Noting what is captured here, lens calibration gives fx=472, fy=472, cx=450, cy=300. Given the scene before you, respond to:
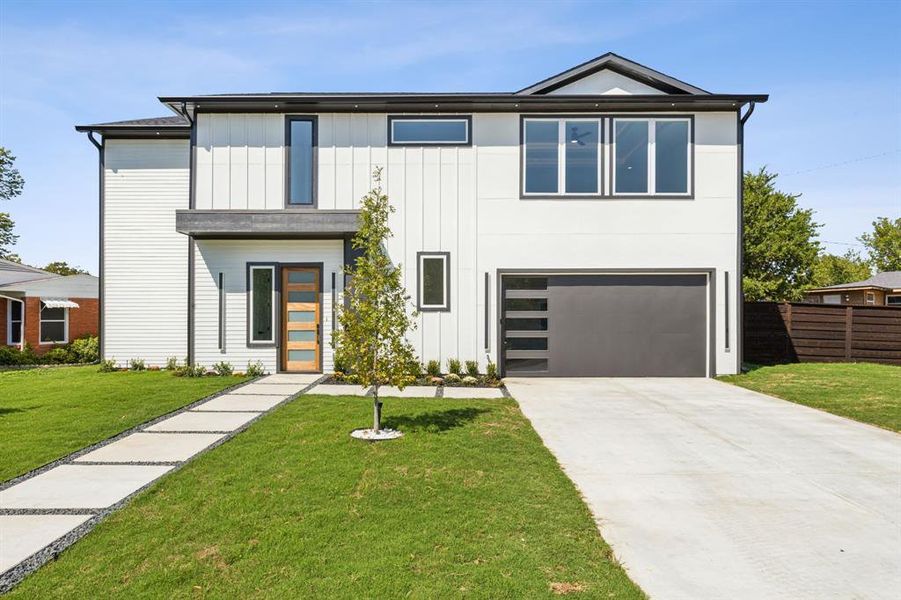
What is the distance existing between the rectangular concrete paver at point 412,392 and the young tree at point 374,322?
226 cm

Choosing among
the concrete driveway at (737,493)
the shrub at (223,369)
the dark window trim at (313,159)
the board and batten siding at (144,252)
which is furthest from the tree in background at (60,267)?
the concrete driveway at (737,493)

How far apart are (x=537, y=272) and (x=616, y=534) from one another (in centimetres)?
734

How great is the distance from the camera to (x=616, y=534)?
134 inches

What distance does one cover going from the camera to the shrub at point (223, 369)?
10.0 meters

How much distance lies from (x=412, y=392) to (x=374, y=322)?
3202 mm

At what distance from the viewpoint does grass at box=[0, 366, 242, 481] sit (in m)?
5.13

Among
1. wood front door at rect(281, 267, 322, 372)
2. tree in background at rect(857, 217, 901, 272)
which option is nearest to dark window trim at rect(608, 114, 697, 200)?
wood front door at rect(281, 267, 322, 372)

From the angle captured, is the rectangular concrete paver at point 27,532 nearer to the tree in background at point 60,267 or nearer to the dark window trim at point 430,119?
the dark window trim at point 430,119

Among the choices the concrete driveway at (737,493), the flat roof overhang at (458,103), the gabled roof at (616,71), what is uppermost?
the gabled roof at (616,71)

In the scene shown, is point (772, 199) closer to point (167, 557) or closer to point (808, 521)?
point (808, 521)

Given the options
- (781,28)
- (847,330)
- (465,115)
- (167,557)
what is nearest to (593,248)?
(465,115)

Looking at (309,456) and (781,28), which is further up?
(781,28)

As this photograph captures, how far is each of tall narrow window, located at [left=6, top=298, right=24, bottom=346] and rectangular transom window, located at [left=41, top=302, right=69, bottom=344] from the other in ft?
2.01

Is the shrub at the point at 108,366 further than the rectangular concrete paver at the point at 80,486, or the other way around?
the shrub at the point at 108,366
